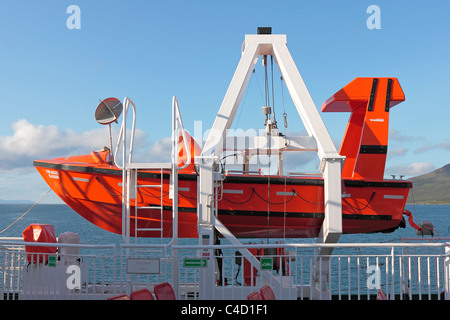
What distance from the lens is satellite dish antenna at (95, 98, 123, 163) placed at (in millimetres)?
7320

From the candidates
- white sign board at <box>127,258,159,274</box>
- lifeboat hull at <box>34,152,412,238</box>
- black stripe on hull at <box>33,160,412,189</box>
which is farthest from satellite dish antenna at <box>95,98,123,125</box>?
white sign board at <box>127,258,159,274</box>

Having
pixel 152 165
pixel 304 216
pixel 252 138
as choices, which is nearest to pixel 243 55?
pixel 252 138

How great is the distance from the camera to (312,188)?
713cm

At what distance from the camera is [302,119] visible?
645 centimetres

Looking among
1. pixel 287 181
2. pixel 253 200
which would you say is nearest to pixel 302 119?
pixel 287 181

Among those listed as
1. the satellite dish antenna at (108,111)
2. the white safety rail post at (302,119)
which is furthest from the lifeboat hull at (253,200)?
the white safety rail post at (302,119)

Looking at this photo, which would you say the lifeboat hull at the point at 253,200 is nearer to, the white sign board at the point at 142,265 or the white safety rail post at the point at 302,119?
the white safety rail post at the point at 302,119

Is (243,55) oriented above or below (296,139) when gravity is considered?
above

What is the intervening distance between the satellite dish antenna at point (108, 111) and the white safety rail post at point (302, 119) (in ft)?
7.40

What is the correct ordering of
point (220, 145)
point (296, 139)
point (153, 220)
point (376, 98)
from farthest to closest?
point (153, 220), point (376, 98), point (296, 139), point (220, 145)

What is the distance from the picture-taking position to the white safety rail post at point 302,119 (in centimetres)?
592

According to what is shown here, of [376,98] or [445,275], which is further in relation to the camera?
[376,98]
